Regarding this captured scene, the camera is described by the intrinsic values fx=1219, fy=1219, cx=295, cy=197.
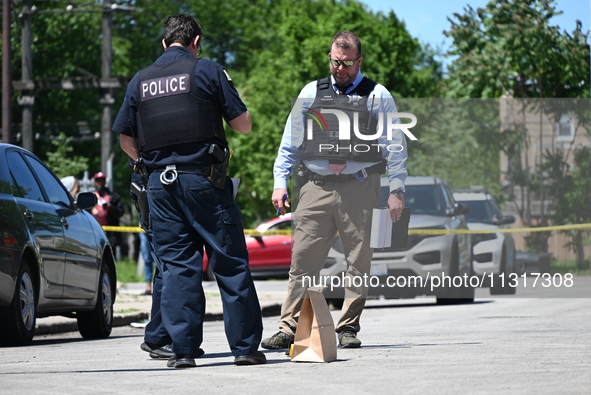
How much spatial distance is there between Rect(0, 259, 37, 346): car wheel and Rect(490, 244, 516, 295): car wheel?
713 centimetres

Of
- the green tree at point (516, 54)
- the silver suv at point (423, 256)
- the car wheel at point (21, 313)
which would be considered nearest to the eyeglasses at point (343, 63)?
the car wheel at point (21, 313)

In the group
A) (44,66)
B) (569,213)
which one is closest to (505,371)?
(569,213)

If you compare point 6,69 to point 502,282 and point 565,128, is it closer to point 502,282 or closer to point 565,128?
→ point 502,282

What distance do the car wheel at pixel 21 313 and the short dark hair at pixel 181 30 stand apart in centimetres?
257

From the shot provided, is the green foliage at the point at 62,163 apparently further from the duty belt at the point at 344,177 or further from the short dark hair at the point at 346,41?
the short dark hair at the point at 346,41

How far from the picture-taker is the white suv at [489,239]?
47.9ft

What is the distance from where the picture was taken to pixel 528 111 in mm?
15320

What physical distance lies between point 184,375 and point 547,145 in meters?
9.52

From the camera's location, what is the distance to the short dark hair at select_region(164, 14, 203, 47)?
22.7ft

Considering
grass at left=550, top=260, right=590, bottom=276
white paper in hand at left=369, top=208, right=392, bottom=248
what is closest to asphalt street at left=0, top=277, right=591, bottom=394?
white paper in hand at left=369, top=208, right=392, bottom=248

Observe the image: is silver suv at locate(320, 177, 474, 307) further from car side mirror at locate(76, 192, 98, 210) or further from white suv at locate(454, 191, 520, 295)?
car side mirror at locate(76, 192, 98, 210)

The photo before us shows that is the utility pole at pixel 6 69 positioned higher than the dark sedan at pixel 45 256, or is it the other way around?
the utility pole at pixel 6 69

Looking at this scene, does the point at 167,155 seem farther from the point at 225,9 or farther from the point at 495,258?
the point at 225,9

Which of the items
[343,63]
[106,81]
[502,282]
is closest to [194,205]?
[343,63]
